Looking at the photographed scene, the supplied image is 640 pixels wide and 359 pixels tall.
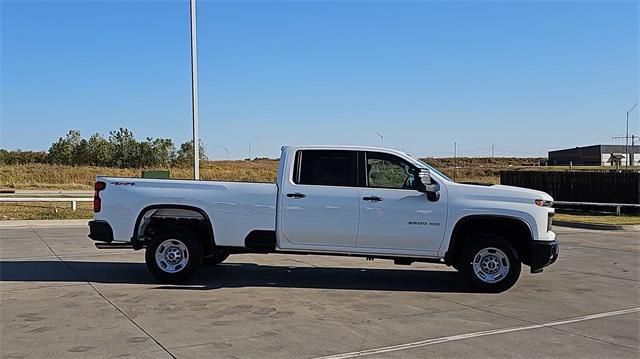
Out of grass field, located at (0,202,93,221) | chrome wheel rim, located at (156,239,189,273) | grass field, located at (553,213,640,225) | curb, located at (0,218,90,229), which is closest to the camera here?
chrome wheel rim, located at (156,239,189,273)

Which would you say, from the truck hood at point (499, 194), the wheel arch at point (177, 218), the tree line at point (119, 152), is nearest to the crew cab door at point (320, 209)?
the wheel arch at point (177, 218)

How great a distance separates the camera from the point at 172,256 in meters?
Answer: 9.68

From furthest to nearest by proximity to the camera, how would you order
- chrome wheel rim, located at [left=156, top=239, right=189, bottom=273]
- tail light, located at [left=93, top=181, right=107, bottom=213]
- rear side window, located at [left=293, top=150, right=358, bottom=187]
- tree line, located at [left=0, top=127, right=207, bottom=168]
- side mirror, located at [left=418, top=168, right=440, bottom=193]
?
1. tree line, located at [left=0, top=127, right=207, bottom=168]
2. tail light, located at [left=93, top=181, right=107, bottom=213]
3. chrome wheel rim, located at [left=156, top=239, right=189, bottom=273]
4. rear side window, located at [left=293, top=150, right=358, bottom=187]
5. side mirror, located at [left=418, top=168, right=440, bottom=193]

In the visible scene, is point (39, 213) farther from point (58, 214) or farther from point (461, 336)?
point (461, 336)

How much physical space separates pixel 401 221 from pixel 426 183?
2.15 feet

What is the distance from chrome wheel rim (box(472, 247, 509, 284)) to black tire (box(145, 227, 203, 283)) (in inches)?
161

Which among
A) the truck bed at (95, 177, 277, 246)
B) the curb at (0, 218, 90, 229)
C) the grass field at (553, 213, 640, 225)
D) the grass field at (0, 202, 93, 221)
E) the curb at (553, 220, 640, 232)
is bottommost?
the curb at (553, 220, 640, 232)

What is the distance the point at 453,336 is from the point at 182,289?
4.15 meters

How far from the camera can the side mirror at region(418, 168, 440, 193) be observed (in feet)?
30.0

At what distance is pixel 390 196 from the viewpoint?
9344 mm

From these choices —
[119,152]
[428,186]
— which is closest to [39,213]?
[428,186]

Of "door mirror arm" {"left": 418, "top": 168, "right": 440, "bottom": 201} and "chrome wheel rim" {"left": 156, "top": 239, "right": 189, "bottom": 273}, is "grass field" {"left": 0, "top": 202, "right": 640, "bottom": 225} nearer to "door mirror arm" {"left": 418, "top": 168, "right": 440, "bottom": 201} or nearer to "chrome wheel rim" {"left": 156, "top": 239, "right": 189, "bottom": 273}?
"chrome wheel rim" {"left": 156, "top": 239, "right": 189, "bottom": 273}

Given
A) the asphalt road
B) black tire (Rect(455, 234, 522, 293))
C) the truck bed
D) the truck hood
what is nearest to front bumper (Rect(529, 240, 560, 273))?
black tire (Rect(455, 234, 522, 293))

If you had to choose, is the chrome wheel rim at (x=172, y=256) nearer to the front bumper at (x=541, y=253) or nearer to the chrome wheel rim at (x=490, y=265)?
the chrome wheel rim at (x=490, y=265)
